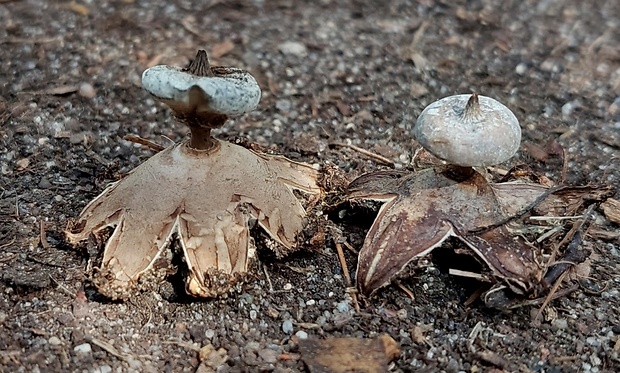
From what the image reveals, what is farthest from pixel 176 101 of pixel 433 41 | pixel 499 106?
pixel 433 41

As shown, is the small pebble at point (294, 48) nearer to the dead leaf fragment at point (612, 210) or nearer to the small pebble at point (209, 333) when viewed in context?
the dead leaf fragment at point (612, 210)

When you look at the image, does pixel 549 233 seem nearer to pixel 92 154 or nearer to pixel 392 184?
pixel 392 184

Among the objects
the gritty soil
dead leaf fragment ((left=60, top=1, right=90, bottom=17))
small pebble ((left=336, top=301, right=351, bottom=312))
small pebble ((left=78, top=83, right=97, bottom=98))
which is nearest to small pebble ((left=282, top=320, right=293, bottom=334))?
the gritty soil

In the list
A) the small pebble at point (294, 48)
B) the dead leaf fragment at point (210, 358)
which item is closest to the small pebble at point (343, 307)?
the dead leaf fragment at point (210, 358)

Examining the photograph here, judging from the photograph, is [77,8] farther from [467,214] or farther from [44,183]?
[467,214]

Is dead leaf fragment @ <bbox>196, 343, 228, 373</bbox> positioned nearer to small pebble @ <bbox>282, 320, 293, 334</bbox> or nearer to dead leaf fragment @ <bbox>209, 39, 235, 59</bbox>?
small pebble @ <bbox>282, 320, 293, 334</bbox>

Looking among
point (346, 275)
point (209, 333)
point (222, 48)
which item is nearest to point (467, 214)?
point (346, 275)
